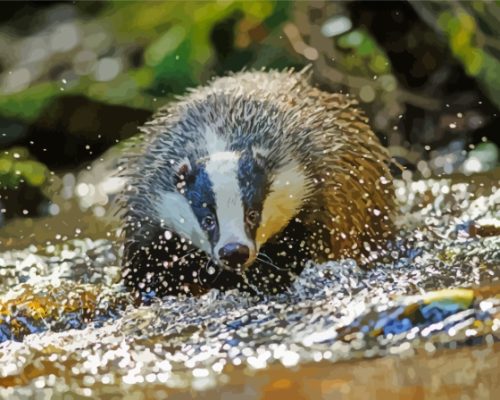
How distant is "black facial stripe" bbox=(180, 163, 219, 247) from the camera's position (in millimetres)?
1835

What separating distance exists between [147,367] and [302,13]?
194 cm

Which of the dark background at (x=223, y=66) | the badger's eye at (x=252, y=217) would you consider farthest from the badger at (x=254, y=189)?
the dark background at (x=223, y=66)

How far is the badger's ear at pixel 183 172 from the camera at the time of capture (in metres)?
1.90

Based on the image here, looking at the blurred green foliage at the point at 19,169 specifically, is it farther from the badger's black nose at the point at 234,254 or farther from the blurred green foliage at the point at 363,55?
the badger's black nose at the point at 234,254

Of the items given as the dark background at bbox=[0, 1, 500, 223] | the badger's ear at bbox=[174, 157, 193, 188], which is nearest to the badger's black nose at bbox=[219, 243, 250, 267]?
the badger's ear at bbox=[174, 157, 193, 188]

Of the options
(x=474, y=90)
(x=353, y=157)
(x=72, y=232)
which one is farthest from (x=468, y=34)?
(x=72, y=232)

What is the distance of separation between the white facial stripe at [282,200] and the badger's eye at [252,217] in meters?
0.01

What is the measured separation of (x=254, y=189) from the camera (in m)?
1.86

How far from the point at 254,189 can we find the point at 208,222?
11cm

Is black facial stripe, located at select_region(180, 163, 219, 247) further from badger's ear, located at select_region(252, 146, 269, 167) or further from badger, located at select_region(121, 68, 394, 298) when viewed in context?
badger's ear, located at select_region(252, 146, 269, 167)

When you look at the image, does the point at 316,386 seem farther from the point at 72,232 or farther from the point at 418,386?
the point at 72,232

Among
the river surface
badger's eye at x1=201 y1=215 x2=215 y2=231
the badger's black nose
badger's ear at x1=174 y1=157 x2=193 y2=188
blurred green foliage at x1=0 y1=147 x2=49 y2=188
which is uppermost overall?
blurred green foliage at x1=0 y1=147 x2=49 y2=188

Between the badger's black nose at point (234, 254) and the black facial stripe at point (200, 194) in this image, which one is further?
the black facial stripe at point (200, 194)

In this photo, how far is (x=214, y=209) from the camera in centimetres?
182
